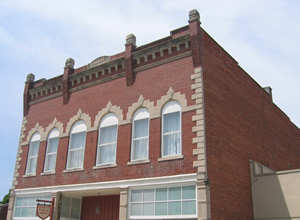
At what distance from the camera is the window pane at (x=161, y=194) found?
15.5 metres

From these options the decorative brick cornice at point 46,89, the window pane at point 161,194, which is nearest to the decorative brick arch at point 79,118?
the decorative brick cornice at point 46,89

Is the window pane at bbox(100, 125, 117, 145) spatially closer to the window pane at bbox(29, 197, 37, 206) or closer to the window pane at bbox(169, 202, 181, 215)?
the window pane at bbox(169, 202, 181, 215)

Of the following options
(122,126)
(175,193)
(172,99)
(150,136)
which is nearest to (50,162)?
(122,126)

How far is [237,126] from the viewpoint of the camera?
18.3m

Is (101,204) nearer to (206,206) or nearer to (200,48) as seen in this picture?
(206,206)

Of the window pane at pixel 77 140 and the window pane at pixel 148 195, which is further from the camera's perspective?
the window pane at pixel 77 140

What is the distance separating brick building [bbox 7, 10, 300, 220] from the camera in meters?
15.5

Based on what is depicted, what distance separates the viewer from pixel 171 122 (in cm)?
1670

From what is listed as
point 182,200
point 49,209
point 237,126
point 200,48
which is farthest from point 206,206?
point 49,209

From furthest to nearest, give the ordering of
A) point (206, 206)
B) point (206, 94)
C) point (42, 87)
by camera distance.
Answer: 1. point (42, 87)
2. point (206, 94)
3. point (206, 206)

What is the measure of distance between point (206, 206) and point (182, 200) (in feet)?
4.13

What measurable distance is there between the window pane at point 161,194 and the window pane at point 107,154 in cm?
339

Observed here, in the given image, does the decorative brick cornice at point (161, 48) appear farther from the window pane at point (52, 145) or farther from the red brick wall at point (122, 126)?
Answer: the window pane at point (52, 145)

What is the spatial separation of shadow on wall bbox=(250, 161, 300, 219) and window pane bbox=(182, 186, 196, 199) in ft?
15.9
